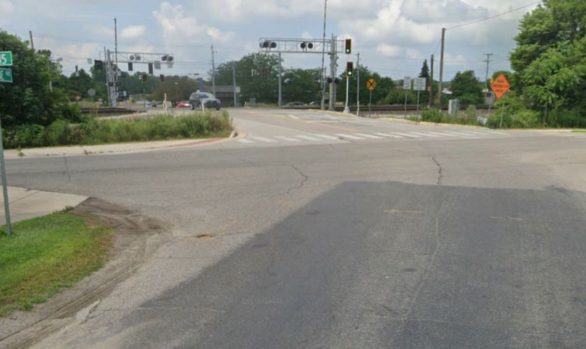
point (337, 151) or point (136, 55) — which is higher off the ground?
point (136, 55)

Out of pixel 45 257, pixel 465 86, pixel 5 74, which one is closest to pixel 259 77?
pixel 465 86

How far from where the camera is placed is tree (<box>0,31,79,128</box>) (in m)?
21.3

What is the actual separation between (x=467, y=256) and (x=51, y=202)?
7277 mm

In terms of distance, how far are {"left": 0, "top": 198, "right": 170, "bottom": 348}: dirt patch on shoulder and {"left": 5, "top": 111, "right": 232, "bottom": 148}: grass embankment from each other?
13081mm

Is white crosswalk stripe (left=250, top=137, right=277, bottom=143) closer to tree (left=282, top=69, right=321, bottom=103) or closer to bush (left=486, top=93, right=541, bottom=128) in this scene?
bush (left=486, top=93, right=541, bottom=128)

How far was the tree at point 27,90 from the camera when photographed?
840 inches

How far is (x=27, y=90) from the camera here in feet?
70.8

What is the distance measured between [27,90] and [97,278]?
18.0 meters

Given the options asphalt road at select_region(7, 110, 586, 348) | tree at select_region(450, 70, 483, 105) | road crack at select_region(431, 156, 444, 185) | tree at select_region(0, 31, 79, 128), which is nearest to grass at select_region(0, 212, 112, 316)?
asphalt road at select_region(7, 110, 586, 348)

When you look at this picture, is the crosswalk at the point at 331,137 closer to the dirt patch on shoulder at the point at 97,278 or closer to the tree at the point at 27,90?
the tree at the point at 27,90

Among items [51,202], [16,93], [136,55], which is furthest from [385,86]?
[51,202]

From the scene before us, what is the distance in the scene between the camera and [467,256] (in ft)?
21.4

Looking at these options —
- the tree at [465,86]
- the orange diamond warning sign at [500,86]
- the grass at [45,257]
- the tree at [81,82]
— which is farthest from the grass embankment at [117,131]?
the tree at [81,82]

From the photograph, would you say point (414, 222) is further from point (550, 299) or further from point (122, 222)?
point (122, 222)
